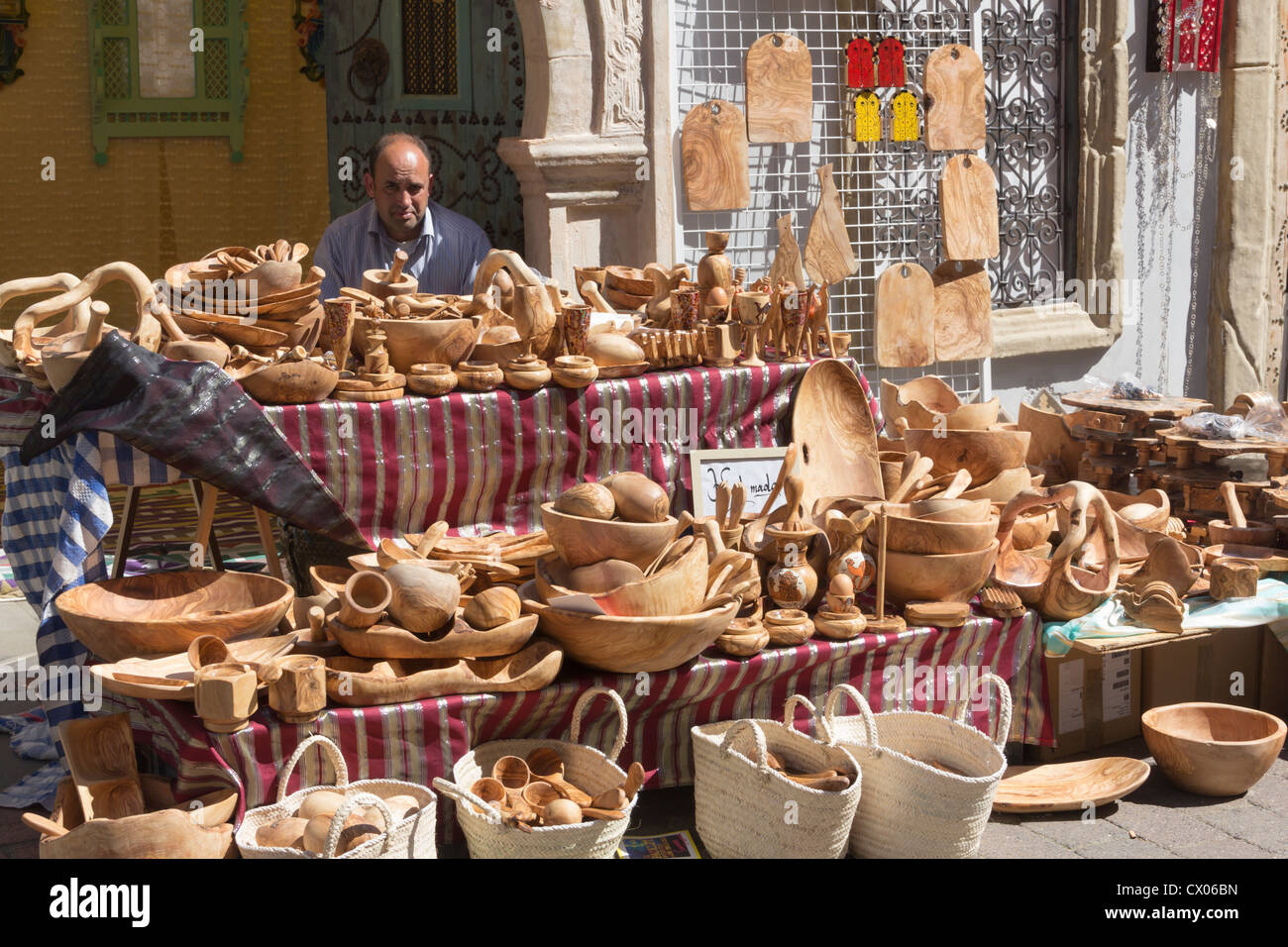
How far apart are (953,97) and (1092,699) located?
10.6 feet

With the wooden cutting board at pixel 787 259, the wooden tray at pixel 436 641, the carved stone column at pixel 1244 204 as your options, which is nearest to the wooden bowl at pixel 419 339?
the wooden tray at pixel 436 641

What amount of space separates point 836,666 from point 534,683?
794 mm

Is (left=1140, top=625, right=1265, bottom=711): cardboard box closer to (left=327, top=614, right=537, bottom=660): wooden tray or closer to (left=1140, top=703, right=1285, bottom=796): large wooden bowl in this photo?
(left=1140, top=703, right=1285, bottom=796): large wooden bowl

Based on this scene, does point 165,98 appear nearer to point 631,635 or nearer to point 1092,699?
point 631,635

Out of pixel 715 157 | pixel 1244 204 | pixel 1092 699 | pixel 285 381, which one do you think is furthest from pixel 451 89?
pixel 1092 699

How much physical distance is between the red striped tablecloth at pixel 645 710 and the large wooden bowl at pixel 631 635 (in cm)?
6

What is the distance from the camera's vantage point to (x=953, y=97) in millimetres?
6098

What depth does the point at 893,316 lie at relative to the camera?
6.11m

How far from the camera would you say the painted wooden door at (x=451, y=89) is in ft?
22.6

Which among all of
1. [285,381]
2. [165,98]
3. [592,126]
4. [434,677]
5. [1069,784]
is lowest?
[1069,784]

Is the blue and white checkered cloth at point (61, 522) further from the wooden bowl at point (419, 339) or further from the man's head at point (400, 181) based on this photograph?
the man's head at point (400, 181)

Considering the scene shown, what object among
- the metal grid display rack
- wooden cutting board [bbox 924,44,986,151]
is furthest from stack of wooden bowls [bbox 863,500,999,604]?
wooden cutting board [bbox 924,44,986,151]

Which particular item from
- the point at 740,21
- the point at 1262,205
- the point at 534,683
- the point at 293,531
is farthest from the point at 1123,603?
the point at 1262,205

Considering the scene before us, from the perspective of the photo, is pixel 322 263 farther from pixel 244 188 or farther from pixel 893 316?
pixel 244 188
